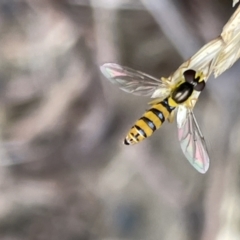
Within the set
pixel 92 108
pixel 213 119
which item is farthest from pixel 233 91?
pixel 92 108

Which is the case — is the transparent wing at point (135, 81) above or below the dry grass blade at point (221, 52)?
above

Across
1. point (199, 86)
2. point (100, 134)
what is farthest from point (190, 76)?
point (100, 134)

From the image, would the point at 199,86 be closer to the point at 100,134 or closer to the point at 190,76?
the point at 190,76

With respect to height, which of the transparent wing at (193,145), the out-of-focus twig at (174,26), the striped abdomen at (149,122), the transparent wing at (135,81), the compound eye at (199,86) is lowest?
the transparent wing at (193,145)

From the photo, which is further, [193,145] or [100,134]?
[100,134]

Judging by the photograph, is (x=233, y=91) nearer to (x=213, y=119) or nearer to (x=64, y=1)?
(x=213, y=119)
